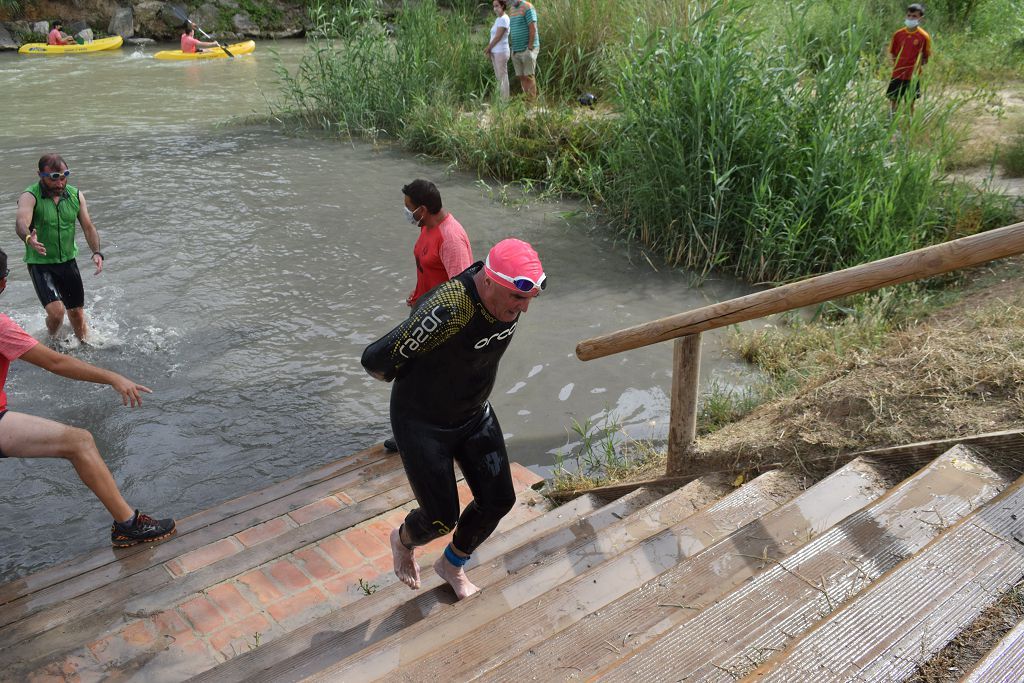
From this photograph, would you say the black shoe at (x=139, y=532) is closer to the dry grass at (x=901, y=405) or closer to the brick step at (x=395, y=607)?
the brick step at (x=395, y=607)

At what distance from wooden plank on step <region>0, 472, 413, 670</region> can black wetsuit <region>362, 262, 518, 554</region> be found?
971 millimetres

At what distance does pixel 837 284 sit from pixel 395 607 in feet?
7.40

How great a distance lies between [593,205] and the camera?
11047 mm

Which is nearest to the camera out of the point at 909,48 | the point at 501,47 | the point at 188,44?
the point at 909,48

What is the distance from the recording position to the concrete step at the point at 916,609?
6.79ft

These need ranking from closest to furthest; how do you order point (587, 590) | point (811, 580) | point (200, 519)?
1. point (811, 580)
2. point (587, 590)
3. point (200, 519)

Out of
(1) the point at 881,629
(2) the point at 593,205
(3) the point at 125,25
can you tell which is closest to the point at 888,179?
(2) the point at 593,205

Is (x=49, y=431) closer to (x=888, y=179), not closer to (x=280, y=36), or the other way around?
(x=888, y=179)

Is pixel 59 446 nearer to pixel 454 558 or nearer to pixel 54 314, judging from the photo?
pixel 454 558

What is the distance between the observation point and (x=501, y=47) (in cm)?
1317

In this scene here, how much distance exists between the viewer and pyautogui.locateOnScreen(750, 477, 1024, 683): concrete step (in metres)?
2.07

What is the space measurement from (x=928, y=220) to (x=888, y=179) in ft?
1.87

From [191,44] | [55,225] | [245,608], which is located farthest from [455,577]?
[191,44]

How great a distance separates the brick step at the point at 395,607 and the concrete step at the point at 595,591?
0.53 m
